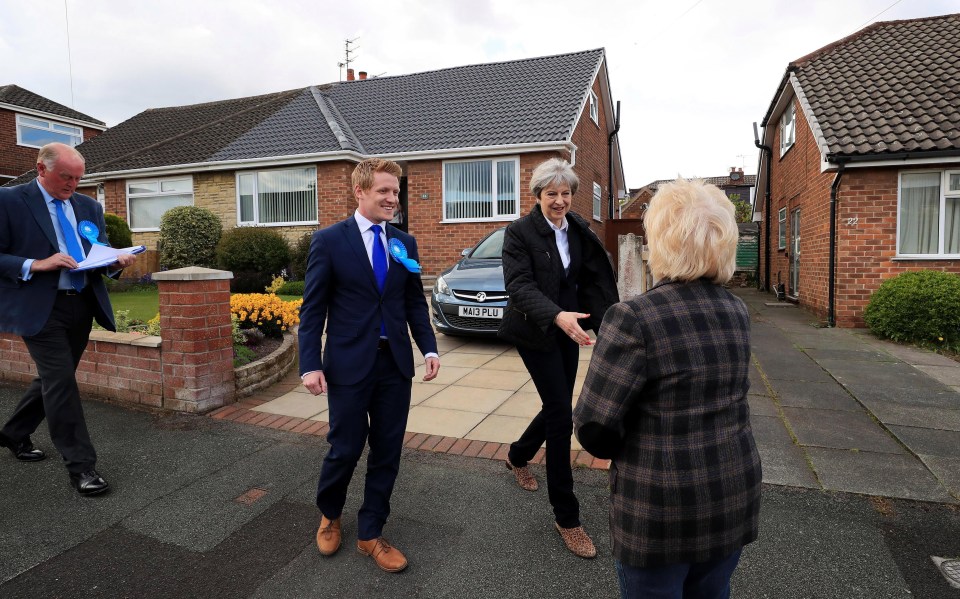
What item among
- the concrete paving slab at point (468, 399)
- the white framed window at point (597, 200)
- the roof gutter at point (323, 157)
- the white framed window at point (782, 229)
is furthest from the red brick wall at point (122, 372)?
the white framed window at point (597, 200)

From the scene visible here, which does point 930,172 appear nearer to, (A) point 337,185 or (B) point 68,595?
(B) point 68,595

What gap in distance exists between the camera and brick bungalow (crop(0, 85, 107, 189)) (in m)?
23.8

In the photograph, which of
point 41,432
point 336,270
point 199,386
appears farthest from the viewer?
point 199,386

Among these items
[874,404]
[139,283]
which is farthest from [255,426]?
[139,283]

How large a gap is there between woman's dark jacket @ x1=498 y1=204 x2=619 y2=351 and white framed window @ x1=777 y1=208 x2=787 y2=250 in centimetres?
1302

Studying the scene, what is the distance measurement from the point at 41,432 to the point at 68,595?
2439mm

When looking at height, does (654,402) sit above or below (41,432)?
above

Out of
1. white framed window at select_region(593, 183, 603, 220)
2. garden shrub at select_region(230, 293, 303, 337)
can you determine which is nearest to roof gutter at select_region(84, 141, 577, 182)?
white framed window at select_region(593, 183, 603, 220)

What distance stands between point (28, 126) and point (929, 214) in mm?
31679

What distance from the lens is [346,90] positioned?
63.2 ft

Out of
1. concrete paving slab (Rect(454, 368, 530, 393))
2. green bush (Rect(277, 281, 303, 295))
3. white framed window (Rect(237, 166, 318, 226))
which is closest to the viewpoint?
concrete paving slab (Rect(454, 368, 530, 393))

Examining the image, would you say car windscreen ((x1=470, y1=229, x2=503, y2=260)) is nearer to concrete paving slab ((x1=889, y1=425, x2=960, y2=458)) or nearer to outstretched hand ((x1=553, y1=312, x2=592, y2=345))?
concrete paving slab ((x1=889, y1=425, x2=960, y2=458))

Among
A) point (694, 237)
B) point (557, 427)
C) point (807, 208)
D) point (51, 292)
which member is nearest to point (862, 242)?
point (807, 208)

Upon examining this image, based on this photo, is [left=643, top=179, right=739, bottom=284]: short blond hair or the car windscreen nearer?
[left=643, top=179, right=739, bottom=284]: short blond hair
